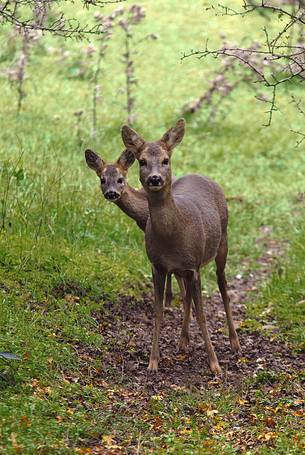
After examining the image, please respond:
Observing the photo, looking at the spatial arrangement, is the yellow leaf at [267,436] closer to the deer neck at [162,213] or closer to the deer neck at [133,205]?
the deer neck at [162,213]

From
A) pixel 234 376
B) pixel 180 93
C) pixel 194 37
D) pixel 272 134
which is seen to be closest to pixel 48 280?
pixel 234 376

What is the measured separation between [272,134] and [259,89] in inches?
81.4

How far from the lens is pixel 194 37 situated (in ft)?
62.6

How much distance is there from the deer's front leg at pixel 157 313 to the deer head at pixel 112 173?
123 centimetres

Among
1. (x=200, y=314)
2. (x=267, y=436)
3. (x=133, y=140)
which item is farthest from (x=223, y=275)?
(x=267, y=436)

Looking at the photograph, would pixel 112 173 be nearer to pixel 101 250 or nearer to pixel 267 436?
pixel 101 250

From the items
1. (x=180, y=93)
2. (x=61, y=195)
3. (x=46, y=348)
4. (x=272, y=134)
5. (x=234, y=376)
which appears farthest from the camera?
(x=180, y=93)

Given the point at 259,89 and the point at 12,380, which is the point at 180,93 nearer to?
the point at 259,89

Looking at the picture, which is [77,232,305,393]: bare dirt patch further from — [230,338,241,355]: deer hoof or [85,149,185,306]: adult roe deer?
[85,149,185,306]: adult roe deer

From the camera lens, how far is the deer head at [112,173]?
7.79 metres

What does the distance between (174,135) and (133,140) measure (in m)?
0.30

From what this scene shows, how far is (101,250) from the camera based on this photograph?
337 inches

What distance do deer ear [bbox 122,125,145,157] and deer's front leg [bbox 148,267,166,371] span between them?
895 mm

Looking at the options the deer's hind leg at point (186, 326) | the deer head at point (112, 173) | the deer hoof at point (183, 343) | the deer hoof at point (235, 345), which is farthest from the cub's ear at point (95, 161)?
the deer hoof at point (235, 345)
